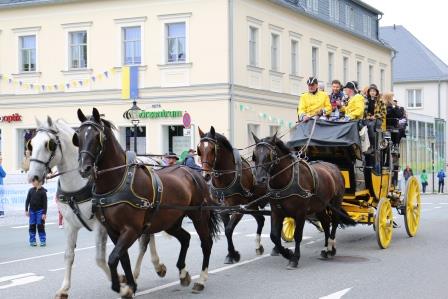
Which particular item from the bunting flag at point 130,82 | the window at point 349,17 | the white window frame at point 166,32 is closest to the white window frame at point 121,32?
the bunting flag at point 130,82

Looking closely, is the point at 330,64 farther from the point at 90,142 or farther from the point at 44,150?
the point at 90,142

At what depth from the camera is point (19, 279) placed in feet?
32.8

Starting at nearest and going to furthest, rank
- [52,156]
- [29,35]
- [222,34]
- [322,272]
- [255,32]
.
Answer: [52,156] < [322,272] < [222,34] < [255,32] < [29,35]

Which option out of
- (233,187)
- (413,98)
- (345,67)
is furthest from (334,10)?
(233,187)

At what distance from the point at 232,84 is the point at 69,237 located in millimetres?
20853

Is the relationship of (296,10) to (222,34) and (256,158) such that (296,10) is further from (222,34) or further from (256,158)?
(256,158)

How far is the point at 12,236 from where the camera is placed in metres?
16.7

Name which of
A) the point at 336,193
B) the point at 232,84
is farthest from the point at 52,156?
the point at 232,84

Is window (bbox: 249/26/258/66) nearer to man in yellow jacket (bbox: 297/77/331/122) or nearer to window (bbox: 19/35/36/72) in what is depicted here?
window (bbox: 19/35/36/72)

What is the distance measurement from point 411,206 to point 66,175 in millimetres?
8490

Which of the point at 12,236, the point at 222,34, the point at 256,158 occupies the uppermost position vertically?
the point at 222,34

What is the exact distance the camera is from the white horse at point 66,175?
821 cm

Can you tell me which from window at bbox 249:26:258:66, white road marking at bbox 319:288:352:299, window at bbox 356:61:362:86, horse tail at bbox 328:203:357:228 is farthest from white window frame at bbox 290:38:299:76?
white road marking at bbox 319:288:352:299

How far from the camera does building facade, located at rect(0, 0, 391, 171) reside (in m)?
29.1
